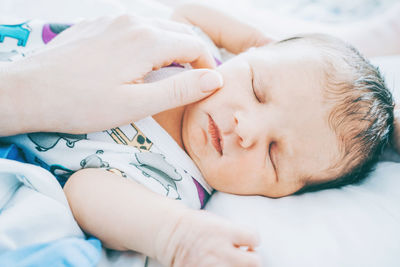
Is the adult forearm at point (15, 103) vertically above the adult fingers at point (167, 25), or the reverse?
the adult fingers at point (167, 25)

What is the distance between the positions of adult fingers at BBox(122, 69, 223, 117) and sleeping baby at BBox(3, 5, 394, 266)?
0.07 meters

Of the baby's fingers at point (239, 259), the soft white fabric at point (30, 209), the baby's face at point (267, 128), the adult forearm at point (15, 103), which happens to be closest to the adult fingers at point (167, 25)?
the baby's face at point (267, 128)

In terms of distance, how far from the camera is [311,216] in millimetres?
669

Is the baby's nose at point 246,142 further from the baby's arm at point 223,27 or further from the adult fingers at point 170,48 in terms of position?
the baby's arm at point 223,27

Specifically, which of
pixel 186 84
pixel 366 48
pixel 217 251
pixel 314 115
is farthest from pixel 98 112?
pixel 366 48

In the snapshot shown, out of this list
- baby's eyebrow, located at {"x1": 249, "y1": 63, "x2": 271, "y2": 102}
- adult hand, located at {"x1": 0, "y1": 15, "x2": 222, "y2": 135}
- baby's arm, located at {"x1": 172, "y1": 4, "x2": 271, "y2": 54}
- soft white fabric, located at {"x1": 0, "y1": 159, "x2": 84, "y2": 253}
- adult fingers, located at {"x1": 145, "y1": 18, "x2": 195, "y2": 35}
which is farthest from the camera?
baby's arm, located at {"x1": 172, "y1": 4, "x2": 271, "y2": 54}

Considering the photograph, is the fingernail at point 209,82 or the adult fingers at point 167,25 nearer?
the fingernail at point 209,82

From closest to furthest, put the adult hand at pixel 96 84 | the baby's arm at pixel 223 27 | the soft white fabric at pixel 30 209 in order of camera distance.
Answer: the soft white fabric at pixel 30 209
the adult hand at pixel 96 84
the baby's arm at pixel 223 27

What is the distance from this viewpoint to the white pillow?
58 centimetres

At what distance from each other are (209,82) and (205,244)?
367mm

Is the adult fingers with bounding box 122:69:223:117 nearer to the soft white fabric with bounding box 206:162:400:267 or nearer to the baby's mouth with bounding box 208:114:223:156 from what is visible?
the baby's mouth with bounding box 208:114:223:156

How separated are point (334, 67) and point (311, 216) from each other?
0.37 m

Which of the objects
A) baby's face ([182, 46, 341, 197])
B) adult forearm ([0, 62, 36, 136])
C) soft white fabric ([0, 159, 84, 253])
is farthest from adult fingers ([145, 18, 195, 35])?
soft white fabric ([0, 159, 84, 253])

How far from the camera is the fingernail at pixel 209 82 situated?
692mm
